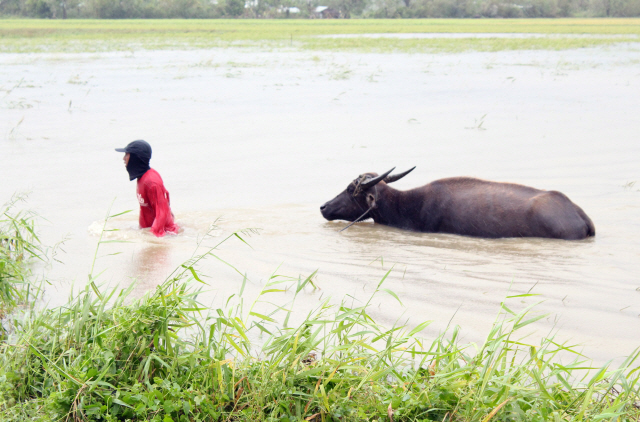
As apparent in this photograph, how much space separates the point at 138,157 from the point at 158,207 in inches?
19.9

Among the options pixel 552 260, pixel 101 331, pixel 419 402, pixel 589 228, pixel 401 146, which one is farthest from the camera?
pixel 401 146

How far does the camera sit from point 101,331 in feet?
10.4

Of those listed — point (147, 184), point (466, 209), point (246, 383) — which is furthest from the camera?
point (466, 209)

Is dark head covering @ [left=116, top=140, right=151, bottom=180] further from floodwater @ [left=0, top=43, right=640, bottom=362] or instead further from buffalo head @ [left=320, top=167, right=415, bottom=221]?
buffalo head @ [left=320, top=167, right=415, bottom=221]

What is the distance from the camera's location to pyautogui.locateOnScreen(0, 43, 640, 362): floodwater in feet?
15.9

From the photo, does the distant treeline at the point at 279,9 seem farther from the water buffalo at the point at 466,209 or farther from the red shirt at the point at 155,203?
the red shirt at the point at 155,203

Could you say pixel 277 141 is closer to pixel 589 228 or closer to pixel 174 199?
pixel 174 199

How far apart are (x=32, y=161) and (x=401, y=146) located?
19.6 feet

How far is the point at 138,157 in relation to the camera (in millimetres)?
6043

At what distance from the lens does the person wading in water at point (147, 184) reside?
237 inches

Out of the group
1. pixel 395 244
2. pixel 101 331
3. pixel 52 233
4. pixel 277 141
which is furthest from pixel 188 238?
pixel 277 141

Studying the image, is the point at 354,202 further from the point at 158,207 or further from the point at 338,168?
the point at 338,168

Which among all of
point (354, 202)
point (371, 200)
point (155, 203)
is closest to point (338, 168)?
point (354, 202)

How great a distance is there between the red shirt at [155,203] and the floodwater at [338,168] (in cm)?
17
